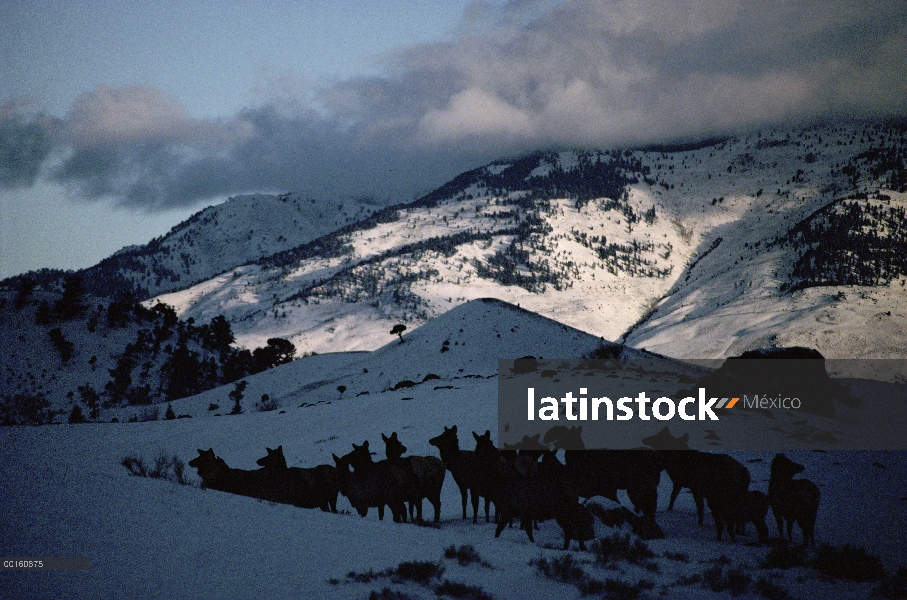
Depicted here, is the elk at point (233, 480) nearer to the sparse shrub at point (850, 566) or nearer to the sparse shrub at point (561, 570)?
the sparse shrub at point (561, 570)

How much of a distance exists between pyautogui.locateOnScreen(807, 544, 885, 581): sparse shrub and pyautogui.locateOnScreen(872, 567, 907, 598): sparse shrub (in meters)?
0.46

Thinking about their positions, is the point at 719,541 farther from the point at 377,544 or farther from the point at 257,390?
the point at 257,390

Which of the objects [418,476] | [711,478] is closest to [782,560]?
[711,478]

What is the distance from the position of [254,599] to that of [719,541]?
9.01 meters

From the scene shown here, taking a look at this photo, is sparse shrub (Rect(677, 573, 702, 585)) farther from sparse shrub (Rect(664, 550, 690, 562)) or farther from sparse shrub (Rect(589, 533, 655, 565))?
sparse shrub (Rect(664, 550, 690, 562))

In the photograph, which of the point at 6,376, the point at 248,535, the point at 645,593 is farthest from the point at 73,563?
the point at 6,376

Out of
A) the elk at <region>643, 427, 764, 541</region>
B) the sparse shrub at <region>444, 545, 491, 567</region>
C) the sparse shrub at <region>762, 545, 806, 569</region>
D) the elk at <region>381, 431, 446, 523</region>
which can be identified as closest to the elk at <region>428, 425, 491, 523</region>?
the elk at <region>381, 431, 446, 523</region>

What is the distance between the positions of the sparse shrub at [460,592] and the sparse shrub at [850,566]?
5569 millimetres

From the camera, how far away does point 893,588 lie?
7.91m

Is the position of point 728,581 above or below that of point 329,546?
below

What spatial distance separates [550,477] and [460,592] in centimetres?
399

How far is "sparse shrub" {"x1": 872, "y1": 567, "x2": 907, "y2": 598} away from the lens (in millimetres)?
7820

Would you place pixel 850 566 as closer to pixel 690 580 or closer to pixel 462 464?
pixel 690 580

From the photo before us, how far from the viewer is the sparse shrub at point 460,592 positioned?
6871 mm
